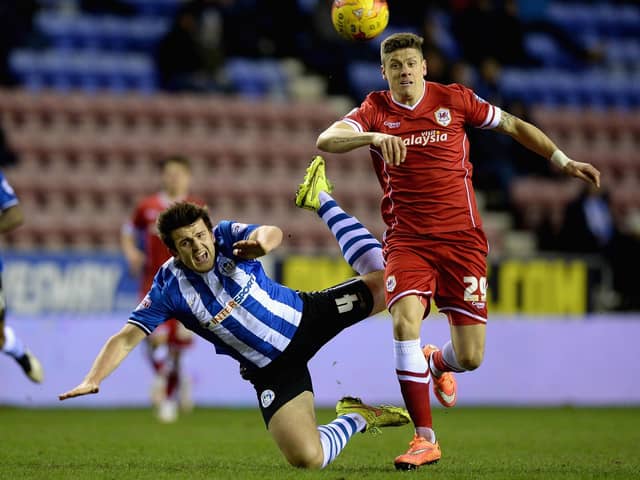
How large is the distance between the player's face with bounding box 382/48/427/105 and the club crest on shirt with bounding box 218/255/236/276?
1350 mm

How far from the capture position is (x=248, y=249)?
217 inches

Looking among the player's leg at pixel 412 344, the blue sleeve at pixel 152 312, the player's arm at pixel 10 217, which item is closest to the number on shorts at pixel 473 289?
the player's leg at pixel 412 344

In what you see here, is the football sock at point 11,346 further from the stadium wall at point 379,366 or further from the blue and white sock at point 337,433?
the blue and white sock at point 337,433

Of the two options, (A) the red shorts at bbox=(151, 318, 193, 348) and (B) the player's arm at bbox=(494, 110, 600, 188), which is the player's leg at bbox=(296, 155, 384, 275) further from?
(A) the red shorts at bbox=(151, 318, 193, 348)

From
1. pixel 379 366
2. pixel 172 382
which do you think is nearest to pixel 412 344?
pixel 172 382

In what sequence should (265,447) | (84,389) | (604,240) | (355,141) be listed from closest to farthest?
(84,389)
(355,141)
(265,447)
(604,240)

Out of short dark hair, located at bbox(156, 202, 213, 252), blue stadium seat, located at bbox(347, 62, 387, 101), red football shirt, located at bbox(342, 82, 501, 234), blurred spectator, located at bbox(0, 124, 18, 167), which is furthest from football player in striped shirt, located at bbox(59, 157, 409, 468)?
blue stadium seat, located at bbox(347, 62, 387, 101)

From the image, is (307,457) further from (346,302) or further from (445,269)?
(445,269)

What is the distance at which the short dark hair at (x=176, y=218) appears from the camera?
5.77 m

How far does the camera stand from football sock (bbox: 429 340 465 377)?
6758mm

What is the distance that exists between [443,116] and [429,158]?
0.83 ft

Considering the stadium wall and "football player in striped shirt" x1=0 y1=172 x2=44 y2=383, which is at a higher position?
"football player in striped shirt" x1=0 y1=172 x2=44 y2=383

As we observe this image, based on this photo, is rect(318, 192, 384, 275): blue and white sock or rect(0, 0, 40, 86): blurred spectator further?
rect(0, 0, 40, 86): blurred spectator

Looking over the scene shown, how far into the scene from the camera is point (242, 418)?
1007 cm
